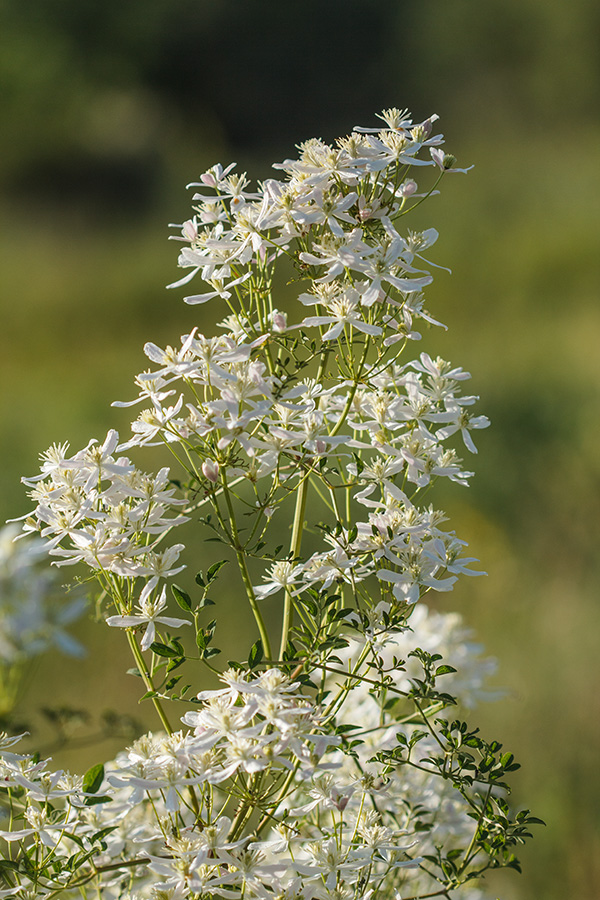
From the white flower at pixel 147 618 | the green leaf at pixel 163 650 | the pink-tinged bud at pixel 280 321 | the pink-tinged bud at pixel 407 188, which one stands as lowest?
the green leaf at pixel 163 650

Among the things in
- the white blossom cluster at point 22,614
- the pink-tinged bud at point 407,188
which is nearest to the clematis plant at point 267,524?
the pink-tinged bud at point 407,188

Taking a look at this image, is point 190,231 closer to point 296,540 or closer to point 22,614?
point 296,540

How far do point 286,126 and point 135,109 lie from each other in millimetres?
4073

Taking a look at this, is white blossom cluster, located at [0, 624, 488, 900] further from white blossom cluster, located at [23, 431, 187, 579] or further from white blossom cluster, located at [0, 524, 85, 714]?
white blossom cluster, located at [0, 524, 85, 714]

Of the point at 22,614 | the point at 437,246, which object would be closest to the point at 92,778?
the point at 22,614

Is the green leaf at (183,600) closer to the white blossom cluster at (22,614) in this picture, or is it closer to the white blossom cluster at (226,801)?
the white blossom cluster at (226,801)

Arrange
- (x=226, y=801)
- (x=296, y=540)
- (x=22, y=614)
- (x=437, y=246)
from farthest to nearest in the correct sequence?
1. (x=437, y=246)
2. (x=22, y=614)
3. (x=296, y=540)
4. (x=226, y=801)

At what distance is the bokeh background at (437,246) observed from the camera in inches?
120

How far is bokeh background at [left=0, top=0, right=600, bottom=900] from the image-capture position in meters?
3.05

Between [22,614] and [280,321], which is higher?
[280,321]

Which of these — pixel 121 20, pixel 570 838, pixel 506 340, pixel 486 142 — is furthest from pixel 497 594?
pixel 121 20

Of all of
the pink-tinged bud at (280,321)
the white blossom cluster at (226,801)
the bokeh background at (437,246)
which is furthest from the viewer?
the bokeh background at (437,246)

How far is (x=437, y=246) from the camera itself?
10.3 m

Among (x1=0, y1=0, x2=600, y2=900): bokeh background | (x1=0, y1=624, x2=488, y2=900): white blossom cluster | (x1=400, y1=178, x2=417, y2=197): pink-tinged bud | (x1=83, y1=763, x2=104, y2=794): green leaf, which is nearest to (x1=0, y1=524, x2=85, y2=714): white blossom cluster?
(x1=0, y1=624, x2=488, y2=900): white blossom cluster
